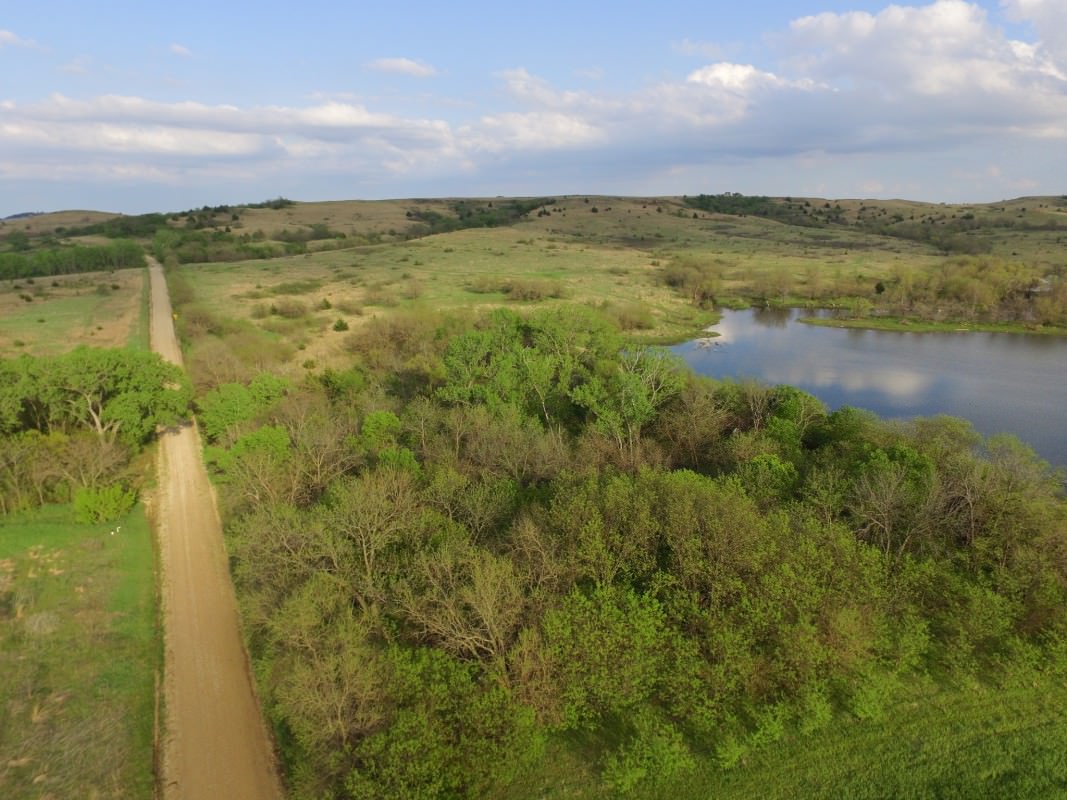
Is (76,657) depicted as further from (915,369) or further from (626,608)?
(915,369)

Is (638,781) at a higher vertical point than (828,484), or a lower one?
lower

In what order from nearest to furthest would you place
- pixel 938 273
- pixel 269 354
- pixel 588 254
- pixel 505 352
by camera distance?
pixel 505 352
pixel 269 354
pixel 938 273
pixel 588 254

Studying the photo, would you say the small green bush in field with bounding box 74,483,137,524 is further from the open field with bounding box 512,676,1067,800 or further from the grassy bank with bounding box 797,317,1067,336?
the grassy bank with bounding box 797,317,1067,336

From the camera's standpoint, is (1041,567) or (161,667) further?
(161,667)

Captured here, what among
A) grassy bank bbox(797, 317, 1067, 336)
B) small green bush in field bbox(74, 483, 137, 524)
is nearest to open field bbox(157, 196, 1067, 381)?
grassy bank bbox(797, 317, 1067, 336)

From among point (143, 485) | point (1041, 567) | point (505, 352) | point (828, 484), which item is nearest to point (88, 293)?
point (143, 485)

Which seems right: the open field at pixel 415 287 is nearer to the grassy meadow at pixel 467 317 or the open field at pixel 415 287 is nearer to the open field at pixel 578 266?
the open field at pixel 578 266

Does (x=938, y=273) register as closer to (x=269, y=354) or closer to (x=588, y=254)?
(x=588, y=254)
